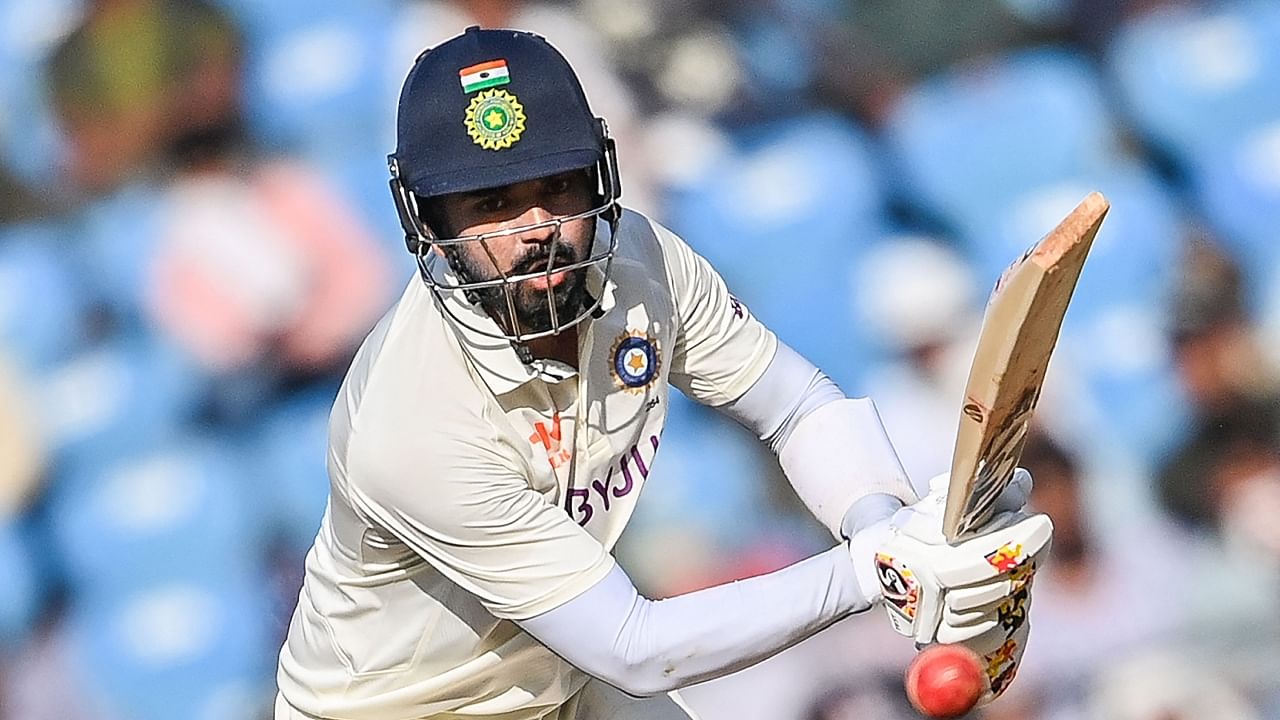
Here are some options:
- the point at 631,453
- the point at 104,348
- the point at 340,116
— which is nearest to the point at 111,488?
the point at 104,348

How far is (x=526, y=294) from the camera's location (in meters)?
1.95

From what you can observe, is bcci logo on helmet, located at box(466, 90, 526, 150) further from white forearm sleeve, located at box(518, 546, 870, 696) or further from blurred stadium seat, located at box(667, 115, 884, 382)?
blurred stadium seat, located at box(667, 115, 884, 382)

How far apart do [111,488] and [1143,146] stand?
210 centimetres

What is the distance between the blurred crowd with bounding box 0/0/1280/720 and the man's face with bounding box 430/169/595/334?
147cm

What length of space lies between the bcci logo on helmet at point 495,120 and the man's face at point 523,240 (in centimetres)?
5

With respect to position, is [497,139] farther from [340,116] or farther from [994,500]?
[340,116]

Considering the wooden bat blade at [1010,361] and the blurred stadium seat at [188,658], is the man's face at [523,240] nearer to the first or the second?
the wooden bat blade at [1010,361]

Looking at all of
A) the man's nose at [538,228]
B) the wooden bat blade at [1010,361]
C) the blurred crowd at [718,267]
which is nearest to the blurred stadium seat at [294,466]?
the blurred crowd at [718,267]

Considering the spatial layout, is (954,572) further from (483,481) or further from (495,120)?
(495,120)

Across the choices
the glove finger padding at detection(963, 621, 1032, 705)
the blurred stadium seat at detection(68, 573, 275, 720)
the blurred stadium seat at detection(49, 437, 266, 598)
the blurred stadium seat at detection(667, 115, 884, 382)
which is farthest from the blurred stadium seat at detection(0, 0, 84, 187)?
the glove finger padding at detection(963, 621, 1032, 705)

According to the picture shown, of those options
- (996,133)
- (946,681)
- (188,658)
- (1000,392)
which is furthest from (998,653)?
(188,658)

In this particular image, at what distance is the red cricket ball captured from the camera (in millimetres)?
1868

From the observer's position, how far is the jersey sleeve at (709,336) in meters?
2.24

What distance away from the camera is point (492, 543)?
77.0 inches
